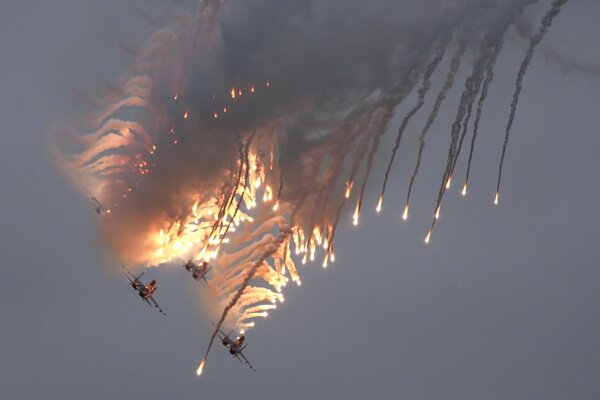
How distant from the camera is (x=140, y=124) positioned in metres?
73.6

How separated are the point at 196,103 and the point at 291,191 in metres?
7.79

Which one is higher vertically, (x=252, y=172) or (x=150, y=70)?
(x=150, y=70)

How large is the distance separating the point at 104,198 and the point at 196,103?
14.5 metres

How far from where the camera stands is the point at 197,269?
78500mm

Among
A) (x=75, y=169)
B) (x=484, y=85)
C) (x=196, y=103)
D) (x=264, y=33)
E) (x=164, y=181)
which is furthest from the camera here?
(x=75, y=169)

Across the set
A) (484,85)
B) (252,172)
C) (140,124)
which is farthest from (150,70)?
(484,85)

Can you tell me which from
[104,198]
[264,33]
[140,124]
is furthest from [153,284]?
[264,33]

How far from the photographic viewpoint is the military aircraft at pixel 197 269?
7797 cm

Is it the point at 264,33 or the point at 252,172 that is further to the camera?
the point at 252,172

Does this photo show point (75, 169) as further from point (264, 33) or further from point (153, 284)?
point (264, 33)

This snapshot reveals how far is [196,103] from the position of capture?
2731 inches

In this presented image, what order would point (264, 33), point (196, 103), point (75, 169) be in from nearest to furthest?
point (264, 33)
point (196, 103)
point (75, 169)

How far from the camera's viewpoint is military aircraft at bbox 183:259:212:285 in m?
78.0

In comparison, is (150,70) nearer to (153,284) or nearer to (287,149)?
(287,149)
